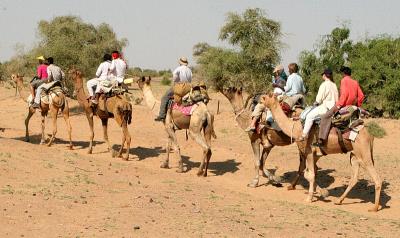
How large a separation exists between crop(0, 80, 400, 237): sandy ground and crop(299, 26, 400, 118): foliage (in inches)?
273

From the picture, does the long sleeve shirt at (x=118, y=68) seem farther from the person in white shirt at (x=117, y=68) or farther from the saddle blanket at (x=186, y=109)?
the saddle blanket at (x=186, y=109)

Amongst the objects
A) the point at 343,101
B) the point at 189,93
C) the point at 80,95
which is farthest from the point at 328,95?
the point at 80,95

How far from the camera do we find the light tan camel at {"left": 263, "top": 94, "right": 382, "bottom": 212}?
12328mm

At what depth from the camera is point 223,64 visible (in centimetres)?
3244

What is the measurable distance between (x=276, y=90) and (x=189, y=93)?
2.23 m

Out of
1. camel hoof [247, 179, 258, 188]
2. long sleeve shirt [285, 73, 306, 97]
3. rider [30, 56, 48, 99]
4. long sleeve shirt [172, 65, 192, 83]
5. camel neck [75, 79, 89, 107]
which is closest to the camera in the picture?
long sleeve shirt [285, 73, 306, 97]

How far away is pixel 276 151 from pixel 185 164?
3.35m

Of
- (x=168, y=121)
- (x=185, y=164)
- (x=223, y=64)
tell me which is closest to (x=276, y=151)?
(x=185, y=164)

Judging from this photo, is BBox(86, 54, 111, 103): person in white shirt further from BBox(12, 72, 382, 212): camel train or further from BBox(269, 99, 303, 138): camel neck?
BBox(269, 99, 303, 138): camel neck

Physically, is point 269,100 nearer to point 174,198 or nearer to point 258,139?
point 258,139

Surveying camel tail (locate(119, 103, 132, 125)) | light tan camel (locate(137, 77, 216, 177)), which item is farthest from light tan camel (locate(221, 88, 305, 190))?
camel tail (locate(119, 103, 132, 125))

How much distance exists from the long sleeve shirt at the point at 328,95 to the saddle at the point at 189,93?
3453 millimetres

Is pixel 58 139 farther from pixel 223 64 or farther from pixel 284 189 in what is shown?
pixel 223 64

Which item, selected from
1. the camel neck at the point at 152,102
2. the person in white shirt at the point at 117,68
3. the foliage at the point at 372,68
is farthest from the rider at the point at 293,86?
the foliage at the point at 372,68
